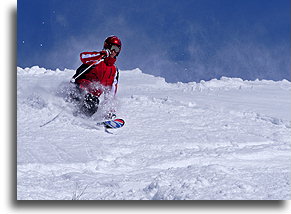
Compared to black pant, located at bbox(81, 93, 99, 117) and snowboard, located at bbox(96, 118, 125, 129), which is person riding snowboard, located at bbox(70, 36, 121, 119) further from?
snowboard, located at bbox(96, 118, 125, 129)

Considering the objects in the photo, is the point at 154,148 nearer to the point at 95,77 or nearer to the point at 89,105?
the point at 89,105

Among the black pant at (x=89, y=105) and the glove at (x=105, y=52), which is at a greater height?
the glove at (x=105, y=52)

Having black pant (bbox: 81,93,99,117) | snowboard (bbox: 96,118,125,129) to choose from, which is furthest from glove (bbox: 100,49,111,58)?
snowboard (bbox: 96,118,125,129)

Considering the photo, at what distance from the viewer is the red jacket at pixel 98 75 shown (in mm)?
3723

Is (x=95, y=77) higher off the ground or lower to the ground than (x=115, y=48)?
lower

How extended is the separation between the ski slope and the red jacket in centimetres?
25

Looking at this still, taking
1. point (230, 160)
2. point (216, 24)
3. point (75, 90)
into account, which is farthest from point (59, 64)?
point (230, 160)

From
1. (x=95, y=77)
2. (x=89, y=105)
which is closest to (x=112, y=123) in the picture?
(x=89, y=105)

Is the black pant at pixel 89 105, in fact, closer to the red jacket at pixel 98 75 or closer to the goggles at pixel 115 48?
the red jacket at pixel 98 75

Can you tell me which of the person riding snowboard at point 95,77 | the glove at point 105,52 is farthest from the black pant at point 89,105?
the glove at point 105,52

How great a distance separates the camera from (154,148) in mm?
3139

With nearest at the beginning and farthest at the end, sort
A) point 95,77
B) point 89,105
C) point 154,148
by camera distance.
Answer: point 154,148 → point 89,105 → point 95,77

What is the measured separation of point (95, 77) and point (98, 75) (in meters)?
0.03

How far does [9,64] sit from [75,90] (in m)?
0.95
